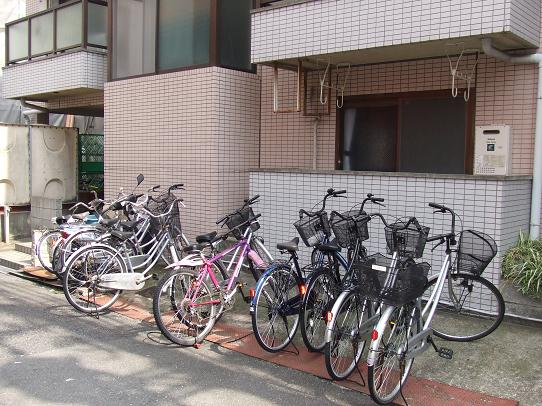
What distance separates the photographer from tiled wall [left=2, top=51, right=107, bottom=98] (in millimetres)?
10703

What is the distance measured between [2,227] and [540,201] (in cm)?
1021

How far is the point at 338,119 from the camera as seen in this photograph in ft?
26.2

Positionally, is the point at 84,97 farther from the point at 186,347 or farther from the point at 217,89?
the point at 186,347

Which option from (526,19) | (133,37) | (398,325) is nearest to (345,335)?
(398,325)

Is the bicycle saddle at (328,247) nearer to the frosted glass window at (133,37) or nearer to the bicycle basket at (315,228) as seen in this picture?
the bicycle basket at (315,228)

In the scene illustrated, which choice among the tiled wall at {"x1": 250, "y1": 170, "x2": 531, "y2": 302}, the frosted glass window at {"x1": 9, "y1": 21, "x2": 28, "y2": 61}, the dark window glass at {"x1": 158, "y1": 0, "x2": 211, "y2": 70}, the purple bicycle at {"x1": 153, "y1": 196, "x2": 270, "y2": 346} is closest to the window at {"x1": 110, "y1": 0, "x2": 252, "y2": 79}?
the dark window glass at {"x1": 158, "y1": 0, "x2": 211, "y2": 70}

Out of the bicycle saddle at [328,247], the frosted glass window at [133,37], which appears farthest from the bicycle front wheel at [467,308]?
the frosted glass window at [133,37]

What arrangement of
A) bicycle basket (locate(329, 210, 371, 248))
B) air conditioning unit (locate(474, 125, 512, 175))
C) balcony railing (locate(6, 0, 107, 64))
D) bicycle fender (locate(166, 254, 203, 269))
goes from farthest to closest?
balcony railing (locate(6, 0, 107, 64)) < air conditioning unit (locate(474, 125, 512, 175)) < bicycle fender (locate(166, 254, 203, 269)) < bicycle basket (locate(329, 210, 371, 248))

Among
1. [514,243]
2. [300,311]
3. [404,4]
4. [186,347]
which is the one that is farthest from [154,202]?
[514,243]

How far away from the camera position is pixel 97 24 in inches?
436

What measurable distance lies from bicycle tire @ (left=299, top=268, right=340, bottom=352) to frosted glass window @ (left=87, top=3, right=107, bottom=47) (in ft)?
27.2

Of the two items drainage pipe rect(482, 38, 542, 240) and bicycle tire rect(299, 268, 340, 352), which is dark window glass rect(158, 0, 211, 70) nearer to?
drainage pipe rect(482, 38, 542, 240)

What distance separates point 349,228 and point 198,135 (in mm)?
4169

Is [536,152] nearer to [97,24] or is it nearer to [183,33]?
[183,33]
